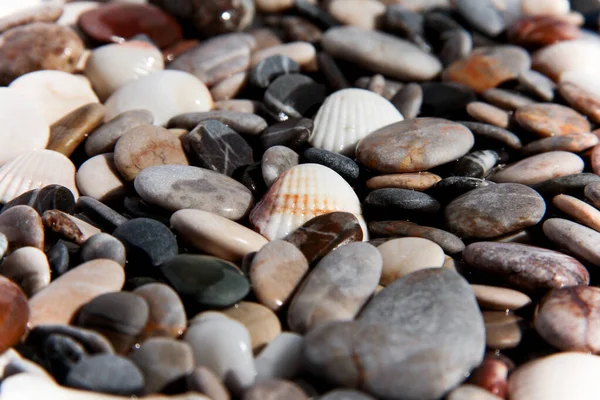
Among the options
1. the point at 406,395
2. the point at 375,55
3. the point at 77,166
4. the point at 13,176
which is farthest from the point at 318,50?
the point at 406,395

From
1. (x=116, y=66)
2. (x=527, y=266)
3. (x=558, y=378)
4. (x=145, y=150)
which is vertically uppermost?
(x=116, y=66)

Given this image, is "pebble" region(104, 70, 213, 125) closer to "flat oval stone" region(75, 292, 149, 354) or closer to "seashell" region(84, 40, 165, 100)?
"seashell" region(84, 40, 165, 100)

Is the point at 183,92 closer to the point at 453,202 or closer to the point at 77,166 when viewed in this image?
the point at 77,166

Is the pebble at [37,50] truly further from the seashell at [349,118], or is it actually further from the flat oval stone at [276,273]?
the flat oval stone at [276,273]

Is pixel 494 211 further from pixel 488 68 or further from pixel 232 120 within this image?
pixel 488 68

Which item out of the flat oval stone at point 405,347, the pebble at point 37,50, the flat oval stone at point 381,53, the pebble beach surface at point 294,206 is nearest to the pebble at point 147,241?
the pebble beach surface at point 294,206

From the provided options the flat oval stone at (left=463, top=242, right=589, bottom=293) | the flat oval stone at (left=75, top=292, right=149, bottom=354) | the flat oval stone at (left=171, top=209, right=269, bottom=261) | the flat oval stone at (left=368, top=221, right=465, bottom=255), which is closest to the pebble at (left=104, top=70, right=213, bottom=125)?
the flat oval stone at (left=171, top=209, right=269, bottom=261)

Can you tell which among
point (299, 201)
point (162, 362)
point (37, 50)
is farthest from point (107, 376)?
point (37, 50)

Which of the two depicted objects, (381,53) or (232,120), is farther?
(381,53)
